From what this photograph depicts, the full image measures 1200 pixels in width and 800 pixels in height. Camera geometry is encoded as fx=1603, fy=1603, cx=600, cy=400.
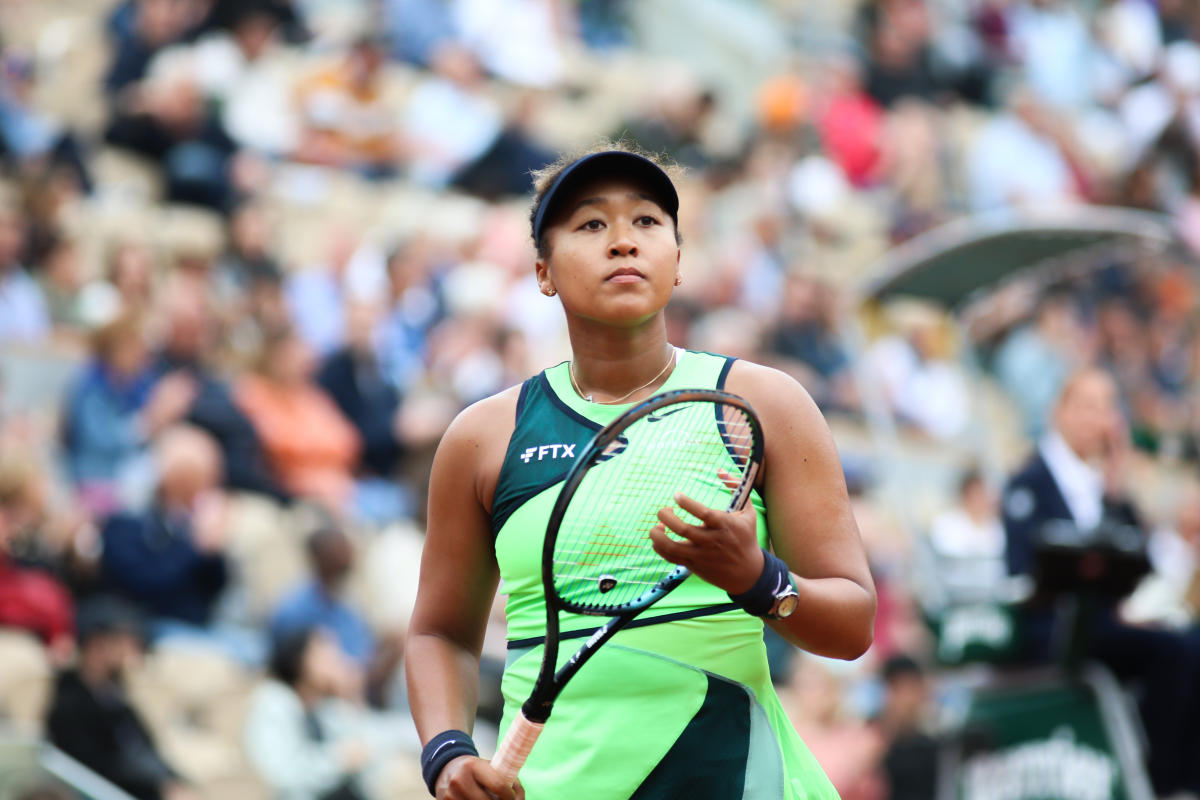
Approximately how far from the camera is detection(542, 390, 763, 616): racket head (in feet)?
8.45

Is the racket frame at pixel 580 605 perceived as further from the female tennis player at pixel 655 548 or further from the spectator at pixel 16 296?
the spectator at pixel 16 296

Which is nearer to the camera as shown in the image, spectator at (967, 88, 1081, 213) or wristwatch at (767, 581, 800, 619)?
wristwatch at (767, 581, 800, 619)

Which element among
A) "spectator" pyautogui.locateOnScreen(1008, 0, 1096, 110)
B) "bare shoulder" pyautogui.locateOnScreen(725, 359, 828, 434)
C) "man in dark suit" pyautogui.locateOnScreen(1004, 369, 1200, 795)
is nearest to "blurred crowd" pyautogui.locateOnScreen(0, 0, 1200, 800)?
"man in dark suit" pyautogui.locateOnScreen(1004, 369, 1200, 795)

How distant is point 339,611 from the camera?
300 inches

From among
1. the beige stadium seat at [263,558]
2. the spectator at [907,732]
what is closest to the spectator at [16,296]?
the beige stadium seat at [263,558]

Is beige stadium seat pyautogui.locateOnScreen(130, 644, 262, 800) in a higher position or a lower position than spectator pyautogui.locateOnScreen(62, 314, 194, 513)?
lower

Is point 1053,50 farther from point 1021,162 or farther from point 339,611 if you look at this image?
point 339,611

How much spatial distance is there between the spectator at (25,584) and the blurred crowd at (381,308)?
0.01 metres

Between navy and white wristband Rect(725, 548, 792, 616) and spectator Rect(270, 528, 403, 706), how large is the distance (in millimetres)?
5303

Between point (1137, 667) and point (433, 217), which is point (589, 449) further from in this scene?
point (433, 217)

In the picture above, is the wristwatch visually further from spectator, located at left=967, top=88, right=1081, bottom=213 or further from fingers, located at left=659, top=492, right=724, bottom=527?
spectator, located at left=967, top=88, right=1081, bottom=213

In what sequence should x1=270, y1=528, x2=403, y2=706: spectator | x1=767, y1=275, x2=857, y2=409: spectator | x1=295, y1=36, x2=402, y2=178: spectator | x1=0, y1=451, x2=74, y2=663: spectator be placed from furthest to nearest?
x1=767, y1=275, x2=857, y2=409: spectator, x1=295, y1=36, x2=402, y2=178: spectator, x1=270, y1=528, x2=403, y2=706: spectator, x1=0, y1=451, x2=74, y2=663: spectator

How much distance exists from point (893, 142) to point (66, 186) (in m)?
7.65

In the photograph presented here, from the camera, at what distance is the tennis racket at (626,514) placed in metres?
2.55
